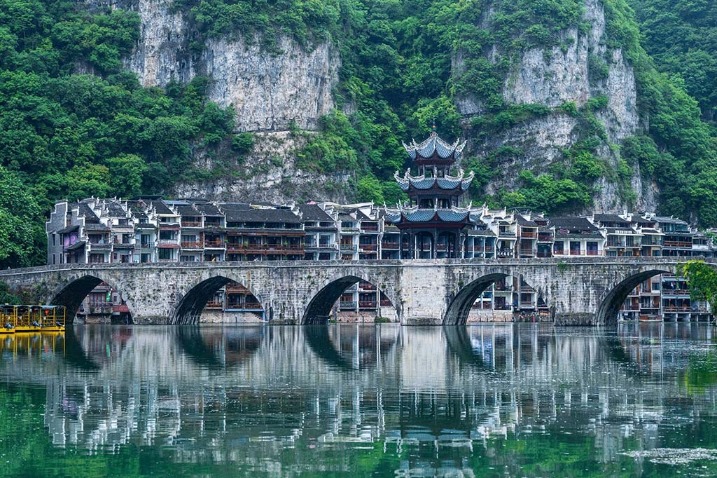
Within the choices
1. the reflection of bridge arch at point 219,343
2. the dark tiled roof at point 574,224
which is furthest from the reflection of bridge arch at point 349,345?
the dark tiled roof at point 574,224

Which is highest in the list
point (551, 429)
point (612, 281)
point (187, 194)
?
point (187, 194)

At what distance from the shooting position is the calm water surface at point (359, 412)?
29953 mm

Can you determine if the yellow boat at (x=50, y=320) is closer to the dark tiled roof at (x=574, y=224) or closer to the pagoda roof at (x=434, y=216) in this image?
the pagoda roof at (x=434, y=216)

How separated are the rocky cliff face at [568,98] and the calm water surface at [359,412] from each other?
72.4 metres

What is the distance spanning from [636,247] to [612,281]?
128ft

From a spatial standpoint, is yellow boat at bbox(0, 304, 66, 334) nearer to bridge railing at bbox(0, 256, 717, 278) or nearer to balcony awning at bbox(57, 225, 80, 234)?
bridge railing at bbox(0, 256, 717, 278)

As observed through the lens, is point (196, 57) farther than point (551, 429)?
Yes

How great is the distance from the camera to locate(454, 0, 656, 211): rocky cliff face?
441 ft

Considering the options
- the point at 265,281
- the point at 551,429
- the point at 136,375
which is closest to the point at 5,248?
the point at 265,281

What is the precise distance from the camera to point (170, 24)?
130 metres

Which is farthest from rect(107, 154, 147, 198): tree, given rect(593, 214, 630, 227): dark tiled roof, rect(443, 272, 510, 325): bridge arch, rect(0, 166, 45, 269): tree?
rect(593, 214, 630, 227): dark tiled roof

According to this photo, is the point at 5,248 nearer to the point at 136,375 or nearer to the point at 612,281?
the point at 612,281

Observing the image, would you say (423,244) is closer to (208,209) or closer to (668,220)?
(208,209)

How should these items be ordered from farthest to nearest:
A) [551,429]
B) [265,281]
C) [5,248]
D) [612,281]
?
1. [5,248]
2. [265,281]
3. [612,281]
4. [551,429]
